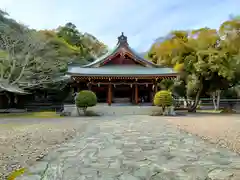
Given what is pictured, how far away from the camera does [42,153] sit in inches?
234

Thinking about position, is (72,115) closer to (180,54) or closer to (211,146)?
(180,54)

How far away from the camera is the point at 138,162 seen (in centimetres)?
498

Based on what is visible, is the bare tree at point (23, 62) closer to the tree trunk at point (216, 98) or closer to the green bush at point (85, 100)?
the green bush at point (85, 100)

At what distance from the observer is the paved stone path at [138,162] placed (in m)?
4.16

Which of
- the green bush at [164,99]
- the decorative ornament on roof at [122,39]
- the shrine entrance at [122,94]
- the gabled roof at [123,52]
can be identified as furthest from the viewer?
the decorative ornament on roof at [122,39]

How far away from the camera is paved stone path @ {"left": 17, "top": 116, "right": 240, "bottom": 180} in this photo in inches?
164

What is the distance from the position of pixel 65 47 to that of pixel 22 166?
1132 inches

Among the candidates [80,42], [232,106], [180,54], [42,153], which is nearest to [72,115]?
[180,54]

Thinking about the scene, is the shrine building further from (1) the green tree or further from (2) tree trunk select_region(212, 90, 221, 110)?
(2) tree trunk select_region(212, 90, 221, 110)


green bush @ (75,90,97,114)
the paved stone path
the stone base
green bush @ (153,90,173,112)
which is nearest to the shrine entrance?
the stone base

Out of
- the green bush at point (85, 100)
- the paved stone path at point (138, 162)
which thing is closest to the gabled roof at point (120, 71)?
the green bush at point (85, 100)

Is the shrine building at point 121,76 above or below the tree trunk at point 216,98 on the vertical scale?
above

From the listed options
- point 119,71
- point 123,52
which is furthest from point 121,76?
point 123,52

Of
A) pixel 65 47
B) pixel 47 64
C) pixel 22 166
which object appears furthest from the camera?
pixel 65 47
